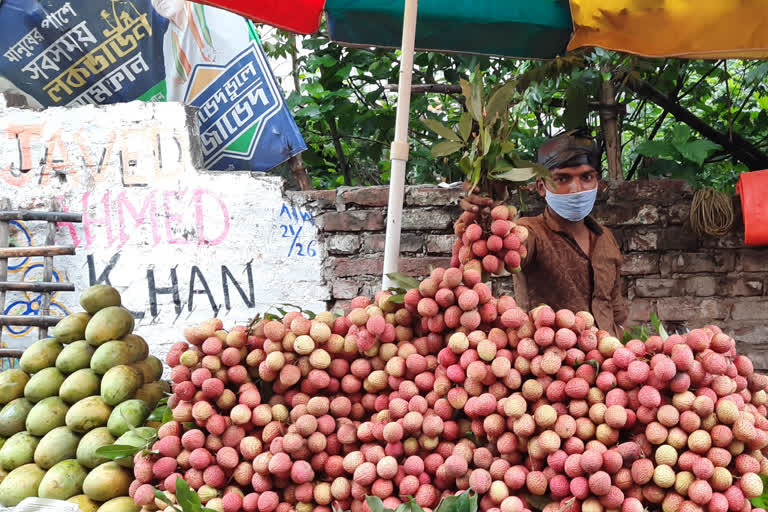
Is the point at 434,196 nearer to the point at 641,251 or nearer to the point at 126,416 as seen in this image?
the point at 641,251

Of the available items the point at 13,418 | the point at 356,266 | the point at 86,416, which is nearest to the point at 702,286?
the point at 356,266

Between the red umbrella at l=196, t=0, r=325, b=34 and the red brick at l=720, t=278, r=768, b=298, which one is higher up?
the red umbrella at l=196, t=0, r=325, b=34

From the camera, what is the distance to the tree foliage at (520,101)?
3299mm

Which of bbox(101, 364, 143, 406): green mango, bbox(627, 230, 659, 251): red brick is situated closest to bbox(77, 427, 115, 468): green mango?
bbox(101, 364, 143, 406): green mango

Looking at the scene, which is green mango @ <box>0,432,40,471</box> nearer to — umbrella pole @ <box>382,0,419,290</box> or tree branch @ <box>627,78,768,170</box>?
umbrella pole @ <box>382,0,419,290</box>

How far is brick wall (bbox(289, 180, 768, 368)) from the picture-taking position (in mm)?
2980

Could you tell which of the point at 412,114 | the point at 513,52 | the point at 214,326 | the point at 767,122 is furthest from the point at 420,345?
the point at 767,122

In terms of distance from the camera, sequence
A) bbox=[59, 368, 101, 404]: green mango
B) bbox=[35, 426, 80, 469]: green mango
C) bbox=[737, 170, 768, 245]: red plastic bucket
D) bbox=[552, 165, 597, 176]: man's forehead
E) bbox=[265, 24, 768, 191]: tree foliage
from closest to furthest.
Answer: bbox=[35, 426, 80, 469]: green mango
bbox=[59, 368, 101, 404]: green mango
bbox=[552, 165, 597, 176]: man's forehead
bbox=[737, 170, 768, 245]: red plastic bucket
bbox=[265, 24, 768, 191]: tree foliage

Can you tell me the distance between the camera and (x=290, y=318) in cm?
131

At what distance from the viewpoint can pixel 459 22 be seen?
6.75ft

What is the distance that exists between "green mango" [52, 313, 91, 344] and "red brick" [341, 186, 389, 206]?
1421mm

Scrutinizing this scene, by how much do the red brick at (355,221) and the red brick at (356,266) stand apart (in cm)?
17

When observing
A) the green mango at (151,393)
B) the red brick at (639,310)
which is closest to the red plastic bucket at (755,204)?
the red brick at (639,310)

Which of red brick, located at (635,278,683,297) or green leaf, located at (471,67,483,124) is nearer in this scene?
green leaf, located at (471,67,483,124)
